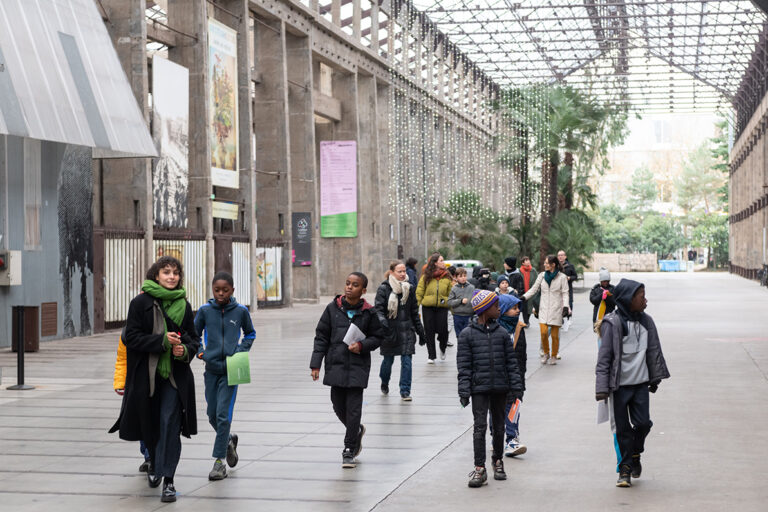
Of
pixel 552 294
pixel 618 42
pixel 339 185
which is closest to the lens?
pixel 552 294

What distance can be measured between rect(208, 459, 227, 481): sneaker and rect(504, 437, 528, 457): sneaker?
2.34 m

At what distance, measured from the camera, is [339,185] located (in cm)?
4322

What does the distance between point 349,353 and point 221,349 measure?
105 centimetres

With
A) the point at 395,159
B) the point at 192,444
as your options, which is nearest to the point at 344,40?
the point at 395,159

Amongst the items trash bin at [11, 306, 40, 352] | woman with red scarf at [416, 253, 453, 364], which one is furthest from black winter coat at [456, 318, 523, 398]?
trash bin at [11, 306, 40, 352]

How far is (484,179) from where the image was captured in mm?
76812

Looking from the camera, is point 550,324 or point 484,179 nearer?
point 550,324

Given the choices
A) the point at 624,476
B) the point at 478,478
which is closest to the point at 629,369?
the point at 624,476

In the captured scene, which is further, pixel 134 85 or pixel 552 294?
pixel 134 85

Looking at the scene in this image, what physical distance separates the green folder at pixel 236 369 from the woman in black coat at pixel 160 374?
0.48 m

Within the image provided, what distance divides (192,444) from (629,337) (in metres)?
4.06

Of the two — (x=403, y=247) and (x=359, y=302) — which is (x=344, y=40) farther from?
(x=359, y=302)

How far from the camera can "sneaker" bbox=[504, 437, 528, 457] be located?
8.84 meters

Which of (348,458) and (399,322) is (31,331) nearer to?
(399,322)
